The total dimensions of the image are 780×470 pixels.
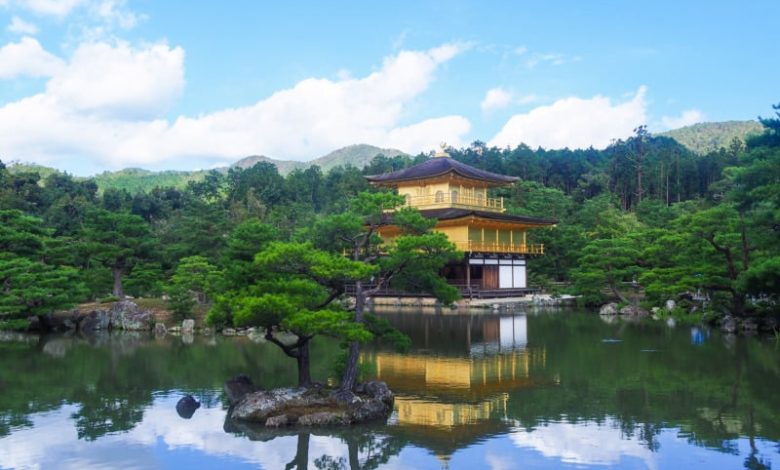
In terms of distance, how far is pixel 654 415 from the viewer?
36.2 feet

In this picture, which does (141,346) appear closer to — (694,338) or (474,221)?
(694,338)

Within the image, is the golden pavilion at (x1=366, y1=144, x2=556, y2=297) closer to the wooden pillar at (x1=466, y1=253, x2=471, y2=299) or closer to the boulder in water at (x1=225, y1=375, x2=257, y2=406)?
the wooden pillar at (x1=466, y1=253, x2=471, y2=299)

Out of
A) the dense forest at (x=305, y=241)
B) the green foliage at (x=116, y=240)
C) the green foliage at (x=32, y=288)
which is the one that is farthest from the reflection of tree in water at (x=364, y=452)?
the green foliage at (x=116, y=240)

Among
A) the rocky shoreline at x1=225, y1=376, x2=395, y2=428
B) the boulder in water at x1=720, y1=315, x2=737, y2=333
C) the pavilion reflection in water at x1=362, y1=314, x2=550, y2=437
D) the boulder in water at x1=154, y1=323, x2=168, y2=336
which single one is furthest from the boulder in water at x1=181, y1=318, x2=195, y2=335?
the boulder in water at x1=720, y1=315, x2=737, y2=333

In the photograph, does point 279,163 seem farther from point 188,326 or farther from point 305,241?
point 305,241

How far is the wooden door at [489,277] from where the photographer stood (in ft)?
117

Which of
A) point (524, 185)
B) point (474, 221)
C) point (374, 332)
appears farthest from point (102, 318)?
point (524, 185)

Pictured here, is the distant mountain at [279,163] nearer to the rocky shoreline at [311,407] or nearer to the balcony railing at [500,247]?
the balcony railing at [500,247]

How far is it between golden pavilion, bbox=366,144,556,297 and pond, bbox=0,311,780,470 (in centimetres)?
1452

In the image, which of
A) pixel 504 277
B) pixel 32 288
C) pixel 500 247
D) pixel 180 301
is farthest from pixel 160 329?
pixel 504 277

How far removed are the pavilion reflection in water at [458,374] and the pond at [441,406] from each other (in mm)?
55

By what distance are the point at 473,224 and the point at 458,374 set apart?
2078 centimetres

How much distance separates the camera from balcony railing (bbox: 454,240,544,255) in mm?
34000

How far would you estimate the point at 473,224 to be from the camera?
35.0 metres
